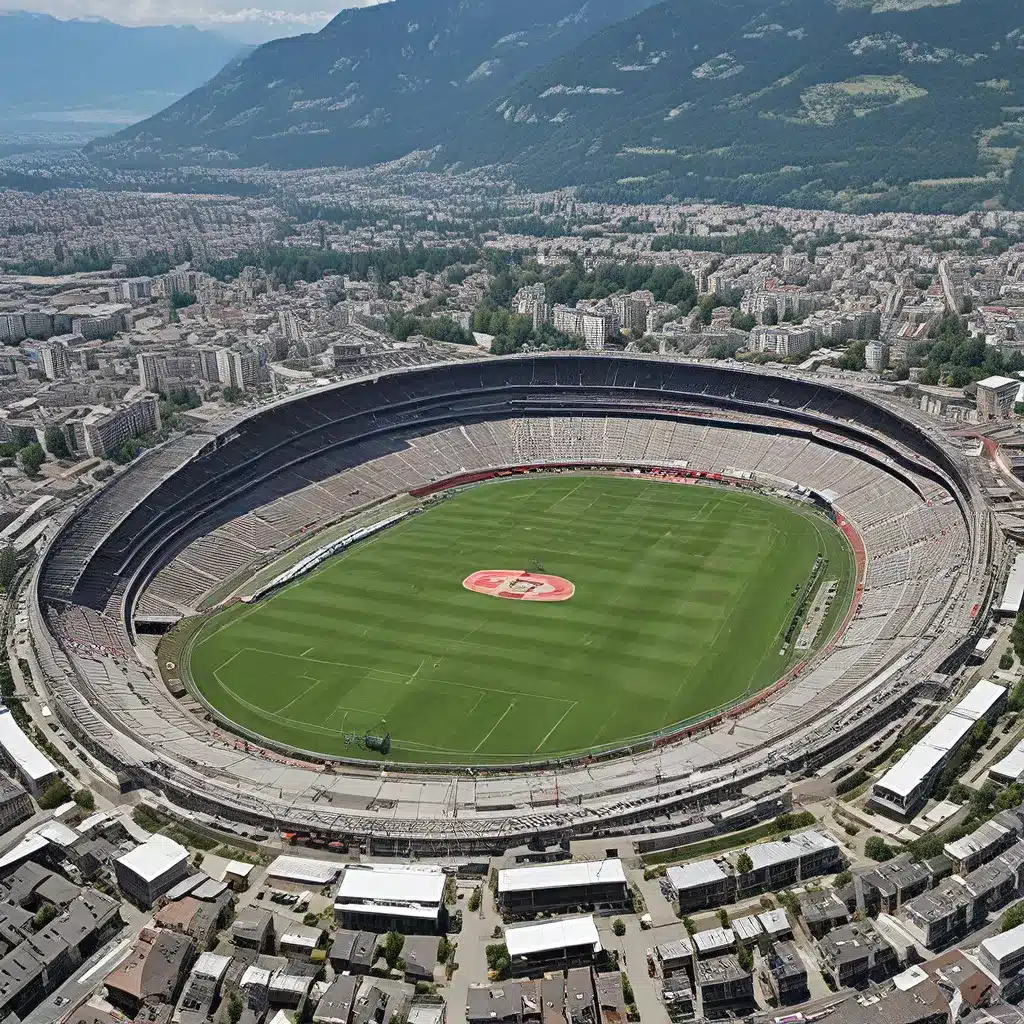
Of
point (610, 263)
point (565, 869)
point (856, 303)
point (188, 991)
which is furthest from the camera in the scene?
point (610, 263)

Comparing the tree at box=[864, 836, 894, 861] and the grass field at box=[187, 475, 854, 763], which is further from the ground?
the tree at box=[864, 836, 894, 861]

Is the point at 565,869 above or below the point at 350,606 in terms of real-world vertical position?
above

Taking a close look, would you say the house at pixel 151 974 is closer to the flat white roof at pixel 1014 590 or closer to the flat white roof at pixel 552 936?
the flat white roof at pixel 552 936

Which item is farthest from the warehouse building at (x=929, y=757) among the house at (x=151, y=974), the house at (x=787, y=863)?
the house at (x=151, y=974)

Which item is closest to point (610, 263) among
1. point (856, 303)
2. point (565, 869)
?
point (856, 303)

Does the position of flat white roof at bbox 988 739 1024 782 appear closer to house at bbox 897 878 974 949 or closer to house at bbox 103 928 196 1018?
house at bbox 897 878 974 949

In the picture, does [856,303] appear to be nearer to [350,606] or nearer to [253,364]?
[253,364]

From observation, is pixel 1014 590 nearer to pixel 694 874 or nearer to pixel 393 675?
pixel 694 874

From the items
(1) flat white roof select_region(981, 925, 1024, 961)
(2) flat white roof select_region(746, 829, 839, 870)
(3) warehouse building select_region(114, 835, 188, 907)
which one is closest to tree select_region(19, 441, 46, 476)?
(3) warehouse building select_region(114, 835, 188, 907)
